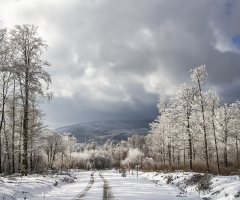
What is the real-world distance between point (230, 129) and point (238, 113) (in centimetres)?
494

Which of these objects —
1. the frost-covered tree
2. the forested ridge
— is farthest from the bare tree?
the frost-covered tree

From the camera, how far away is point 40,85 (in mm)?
17562

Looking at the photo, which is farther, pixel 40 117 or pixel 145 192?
pixel 40 117

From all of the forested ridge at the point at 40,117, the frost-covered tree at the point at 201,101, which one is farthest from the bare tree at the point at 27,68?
the frost-covered tree at the point at 201,101

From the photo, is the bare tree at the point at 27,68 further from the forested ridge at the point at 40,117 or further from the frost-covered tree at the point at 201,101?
the frost-covered tree at the point at 201,101

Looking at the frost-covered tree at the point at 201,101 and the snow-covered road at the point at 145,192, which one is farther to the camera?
the frost-covered tree at the point at 201,101

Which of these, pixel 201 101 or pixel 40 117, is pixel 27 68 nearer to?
pixel 40 117

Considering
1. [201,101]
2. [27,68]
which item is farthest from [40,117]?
[201,101]

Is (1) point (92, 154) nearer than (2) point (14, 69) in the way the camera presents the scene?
No

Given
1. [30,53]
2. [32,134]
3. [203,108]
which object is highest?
[30,53]

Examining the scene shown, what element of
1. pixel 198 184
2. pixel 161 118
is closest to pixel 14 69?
pixel 198 184

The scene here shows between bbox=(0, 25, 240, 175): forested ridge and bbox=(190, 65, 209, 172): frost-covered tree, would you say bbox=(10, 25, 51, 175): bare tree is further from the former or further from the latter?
bbox=(190, 65, 209, 172): frost-covered tree

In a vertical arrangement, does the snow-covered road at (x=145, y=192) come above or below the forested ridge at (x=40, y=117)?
below

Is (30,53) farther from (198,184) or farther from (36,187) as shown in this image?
(198,184)
